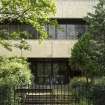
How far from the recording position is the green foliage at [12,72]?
73.4 feet

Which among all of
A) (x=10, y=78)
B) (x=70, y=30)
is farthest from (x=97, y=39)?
(x=70, y=30)

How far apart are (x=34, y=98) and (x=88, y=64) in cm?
889

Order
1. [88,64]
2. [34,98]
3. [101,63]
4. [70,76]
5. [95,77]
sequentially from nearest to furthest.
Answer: [34,98], [101,63], [88,64], [95,77], [70,76]

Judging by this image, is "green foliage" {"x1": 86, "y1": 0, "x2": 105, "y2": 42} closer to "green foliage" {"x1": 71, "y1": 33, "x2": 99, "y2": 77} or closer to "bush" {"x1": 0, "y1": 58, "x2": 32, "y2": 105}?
"green foliage" {"x1": 71, "y1": 33, "x2": 99, "y2": 77}

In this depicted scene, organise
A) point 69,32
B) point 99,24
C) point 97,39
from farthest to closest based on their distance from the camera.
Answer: point 69,32, point 97,39, point 99,24

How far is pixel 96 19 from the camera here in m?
28.8

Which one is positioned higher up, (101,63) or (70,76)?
(101,63)

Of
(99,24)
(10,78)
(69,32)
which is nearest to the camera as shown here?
(10,78)

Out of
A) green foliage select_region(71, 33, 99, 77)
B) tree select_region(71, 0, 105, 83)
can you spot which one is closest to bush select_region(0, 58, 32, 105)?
tree select_region(71, 0, 105, 83)

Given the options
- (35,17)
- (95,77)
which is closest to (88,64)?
(95,77)

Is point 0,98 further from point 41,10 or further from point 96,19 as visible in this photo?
point 96,19

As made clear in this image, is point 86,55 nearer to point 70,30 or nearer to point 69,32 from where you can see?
point 69,32

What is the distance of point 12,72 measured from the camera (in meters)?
24.7

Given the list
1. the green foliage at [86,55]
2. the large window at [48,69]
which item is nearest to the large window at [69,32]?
the large window at [48,69]
